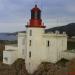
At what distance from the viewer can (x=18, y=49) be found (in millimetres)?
39250

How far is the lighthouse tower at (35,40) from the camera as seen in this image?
117 feet

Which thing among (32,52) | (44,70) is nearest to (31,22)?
(32,52)

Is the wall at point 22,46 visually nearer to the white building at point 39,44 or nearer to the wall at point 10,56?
the wall at point 10,56

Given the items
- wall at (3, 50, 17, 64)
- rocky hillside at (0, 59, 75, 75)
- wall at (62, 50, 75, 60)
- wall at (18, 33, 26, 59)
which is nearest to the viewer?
rocky hillside at (0, 59, 75, 75)

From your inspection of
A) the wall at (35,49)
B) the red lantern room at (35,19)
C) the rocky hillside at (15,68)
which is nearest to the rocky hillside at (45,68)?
the rocky hillside at (15,68)

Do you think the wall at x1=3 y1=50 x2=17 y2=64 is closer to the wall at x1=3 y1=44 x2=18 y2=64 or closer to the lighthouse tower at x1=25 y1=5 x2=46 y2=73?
the wall at x1=3 y1=44 x2=18 y2=64

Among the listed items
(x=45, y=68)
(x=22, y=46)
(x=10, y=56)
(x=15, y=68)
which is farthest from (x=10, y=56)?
(x=45, y=68)

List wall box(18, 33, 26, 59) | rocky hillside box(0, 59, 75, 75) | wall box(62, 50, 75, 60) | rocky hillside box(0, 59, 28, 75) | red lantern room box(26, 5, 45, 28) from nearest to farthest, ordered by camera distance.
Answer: rocky hillside box(0, 59, 75, 75), wall box(62, 50, 75, 60), red lantern room box(26, 5, 45, 28), rocky hillside box(0, 59, 28, 75), wall box(18, 33, 26, 59)

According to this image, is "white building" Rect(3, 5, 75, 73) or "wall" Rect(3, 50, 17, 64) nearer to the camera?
"white building" Rect(3, 5, 75, 73)

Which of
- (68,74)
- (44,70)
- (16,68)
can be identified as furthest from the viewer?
(16,68)

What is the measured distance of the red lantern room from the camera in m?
35.6

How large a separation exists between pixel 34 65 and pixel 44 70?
5.94ft

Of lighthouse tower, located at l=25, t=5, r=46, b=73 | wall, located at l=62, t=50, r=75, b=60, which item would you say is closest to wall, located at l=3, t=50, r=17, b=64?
lighthouse tower, located at l=25, t=5, r=46, b=73

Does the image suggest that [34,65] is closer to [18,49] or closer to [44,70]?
[44,70]
